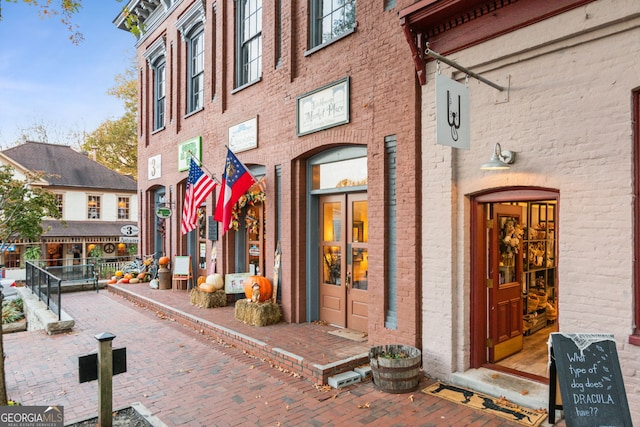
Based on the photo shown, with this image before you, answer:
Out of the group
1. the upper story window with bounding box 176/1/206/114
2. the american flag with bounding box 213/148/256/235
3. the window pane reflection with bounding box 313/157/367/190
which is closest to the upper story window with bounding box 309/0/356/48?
the window pane reflection with bounding box 313/157/367/190

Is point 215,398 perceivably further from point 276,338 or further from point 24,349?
point 24,349

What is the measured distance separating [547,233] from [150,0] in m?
15.3

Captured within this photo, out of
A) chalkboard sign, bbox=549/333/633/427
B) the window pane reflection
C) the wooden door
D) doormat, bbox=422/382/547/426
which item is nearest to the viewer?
chalkboard sign, bbox=549/333/633/427

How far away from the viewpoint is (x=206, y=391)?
5828 mm

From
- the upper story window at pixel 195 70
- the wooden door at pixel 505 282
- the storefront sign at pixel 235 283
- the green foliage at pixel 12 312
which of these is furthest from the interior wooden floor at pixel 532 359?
the green foliage at pixel 12 312

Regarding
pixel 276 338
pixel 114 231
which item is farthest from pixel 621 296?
pixel 114 231

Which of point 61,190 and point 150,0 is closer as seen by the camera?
point 150,0

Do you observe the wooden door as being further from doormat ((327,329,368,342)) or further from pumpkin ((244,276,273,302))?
pumpkin ((244,276,273,302))

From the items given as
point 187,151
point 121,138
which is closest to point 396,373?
point 187,151

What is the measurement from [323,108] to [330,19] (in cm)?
200

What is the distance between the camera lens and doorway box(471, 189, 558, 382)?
607cm

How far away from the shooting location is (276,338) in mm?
7684

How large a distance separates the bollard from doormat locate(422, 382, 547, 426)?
155 inches

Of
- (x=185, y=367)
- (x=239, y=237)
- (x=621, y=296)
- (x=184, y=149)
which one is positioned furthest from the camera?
(x=184, y=149)
